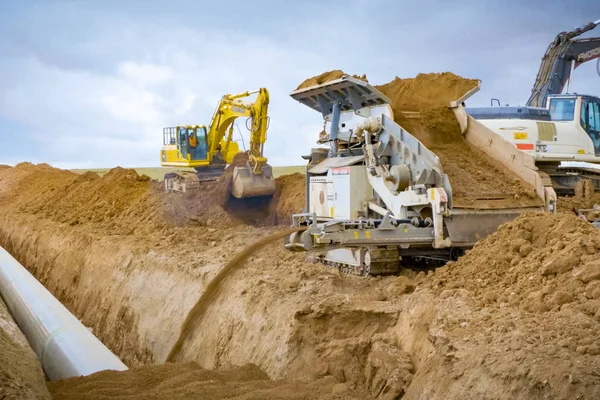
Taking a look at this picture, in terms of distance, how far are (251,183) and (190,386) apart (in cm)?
1313

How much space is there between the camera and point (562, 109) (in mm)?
16312

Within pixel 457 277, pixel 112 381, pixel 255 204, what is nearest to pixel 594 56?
pixel 255 204

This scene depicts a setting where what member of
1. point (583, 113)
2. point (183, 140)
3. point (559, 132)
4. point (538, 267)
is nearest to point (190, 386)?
point (538, 267)

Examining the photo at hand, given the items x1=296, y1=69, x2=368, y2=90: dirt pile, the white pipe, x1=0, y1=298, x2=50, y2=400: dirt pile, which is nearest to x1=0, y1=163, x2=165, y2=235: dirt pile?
the white pipe

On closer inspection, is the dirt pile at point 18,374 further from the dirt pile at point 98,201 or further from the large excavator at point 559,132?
the large excavator at point 559,132

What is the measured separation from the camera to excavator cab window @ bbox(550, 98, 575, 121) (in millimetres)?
16114

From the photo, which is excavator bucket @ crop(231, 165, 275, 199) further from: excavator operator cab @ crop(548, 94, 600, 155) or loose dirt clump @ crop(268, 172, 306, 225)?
excavator operator cab @ crop(548, 94, 600, 155)

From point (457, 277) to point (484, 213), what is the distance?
182 centimetres

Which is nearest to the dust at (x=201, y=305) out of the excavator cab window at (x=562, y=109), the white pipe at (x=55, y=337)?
the white pipe at (x=55, y=337)

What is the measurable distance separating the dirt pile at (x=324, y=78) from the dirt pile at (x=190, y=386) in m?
5.93

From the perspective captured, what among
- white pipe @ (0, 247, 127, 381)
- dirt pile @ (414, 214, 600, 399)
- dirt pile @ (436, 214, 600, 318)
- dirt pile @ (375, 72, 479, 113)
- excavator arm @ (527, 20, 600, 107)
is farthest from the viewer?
excavator arm @ (527, 20, 600, 107)

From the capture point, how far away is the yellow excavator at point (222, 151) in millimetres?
18766

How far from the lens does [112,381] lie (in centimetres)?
619

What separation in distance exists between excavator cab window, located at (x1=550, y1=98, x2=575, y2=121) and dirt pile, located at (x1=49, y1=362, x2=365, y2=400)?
12267mm
